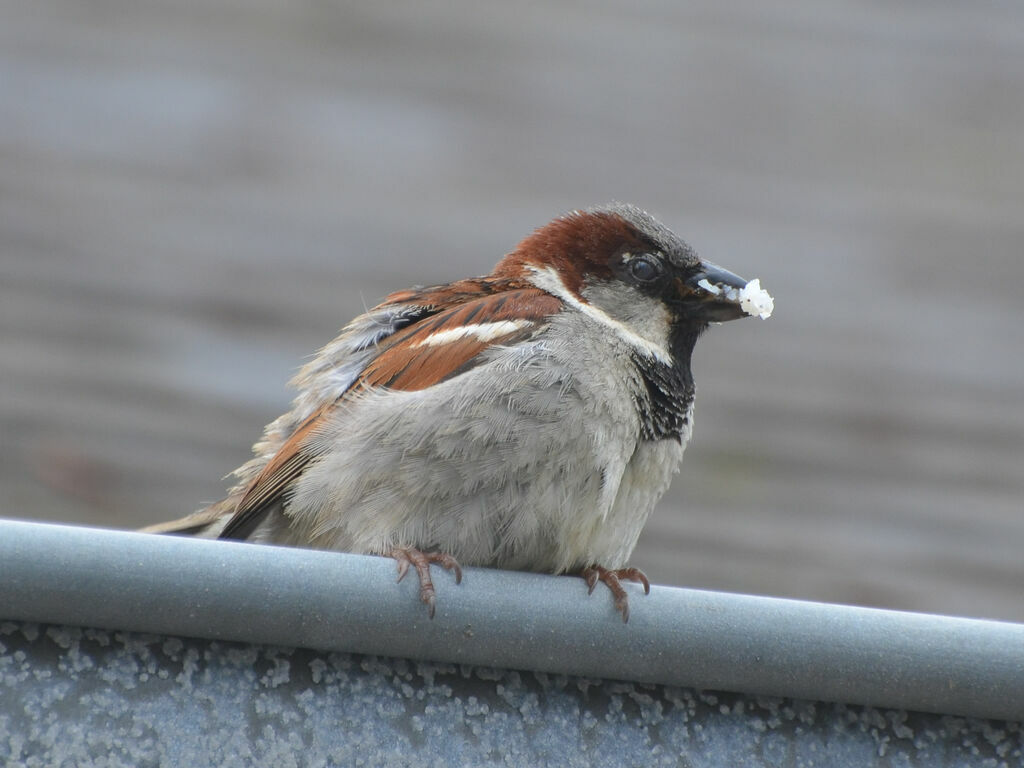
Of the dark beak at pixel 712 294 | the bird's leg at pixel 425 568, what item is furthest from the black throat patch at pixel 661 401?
the bird's leg at pixel 425 568

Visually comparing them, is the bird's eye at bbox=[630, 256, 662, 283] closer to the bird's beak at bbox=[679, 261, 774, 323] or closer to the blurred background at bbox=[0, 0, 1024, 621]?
the bird's beak at bbox=[679, 261, 774, 323]

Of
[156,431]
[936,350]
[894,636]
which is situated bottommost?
[156,431]

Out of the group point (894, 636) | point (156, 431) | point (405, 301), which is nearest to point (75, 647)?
point (894, 636)

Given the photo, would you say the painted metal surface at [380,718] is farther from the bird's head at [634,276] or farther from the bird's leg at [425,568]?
the bird's head at [634,276]

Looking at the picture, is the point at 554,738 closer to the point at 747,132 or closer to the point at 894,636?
the point at 894,636

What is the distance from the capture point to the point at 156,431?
363 centimetres

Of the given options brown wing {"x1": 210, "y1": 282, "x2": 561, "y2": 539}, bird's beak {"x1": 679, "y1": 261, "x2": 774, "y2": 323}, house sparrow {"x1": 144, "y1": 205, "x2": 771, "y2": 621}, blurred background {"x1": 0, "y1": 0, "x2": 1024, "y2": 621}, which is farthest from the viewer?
blurred background {"x1": 0, "y1": 0, "x2": 1024, "y2": 621}

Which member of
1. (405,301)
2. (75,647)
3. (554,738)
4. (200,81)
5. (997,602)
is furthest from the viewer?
(200,81)

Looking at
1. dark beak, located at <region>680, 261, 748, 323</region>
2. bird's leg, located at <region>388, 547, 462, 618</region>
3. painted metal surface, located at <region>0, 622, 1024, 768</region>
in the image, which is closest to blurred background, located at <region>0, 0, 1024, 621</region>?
dark beak, located at <region>680, 261, 748, 323</region>

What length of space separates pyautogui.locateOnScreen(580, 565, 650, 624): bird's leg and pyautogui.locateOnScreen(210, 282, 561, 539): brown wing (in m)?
0.42

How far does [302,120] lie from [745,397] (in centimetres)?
166

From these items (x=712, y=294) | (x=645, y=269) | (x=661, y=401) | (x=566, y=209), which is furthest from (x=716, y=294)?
(x=566, y=209)

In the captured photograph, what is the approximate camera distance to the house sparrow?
203 cm

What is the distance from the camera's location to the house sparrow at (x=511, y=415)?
2027mm
